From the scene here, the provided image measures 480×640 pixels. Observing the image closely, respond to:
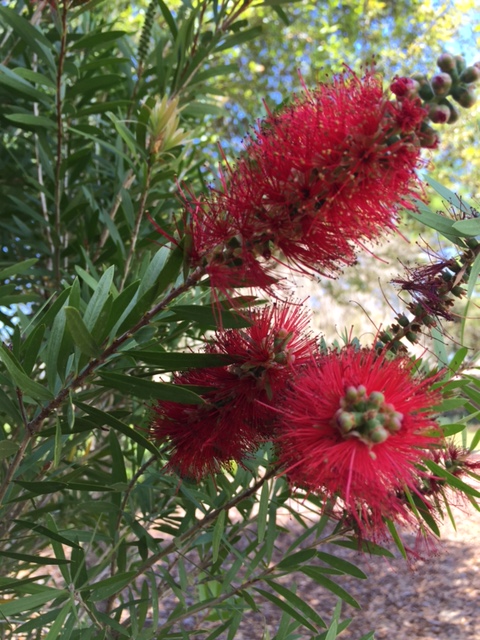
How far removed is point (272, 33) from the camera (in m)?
5.08

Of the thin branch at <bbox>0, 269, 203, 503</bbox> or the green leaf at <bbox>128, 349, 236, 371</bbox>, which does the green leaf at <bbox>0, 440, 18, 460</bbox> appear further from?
the green leaf at <bbox>128, 349, 236, 371</bbox>

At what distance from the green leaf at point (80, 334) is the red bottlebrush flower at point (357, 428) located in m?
0.19

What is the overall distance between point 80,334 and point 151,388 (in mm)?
88

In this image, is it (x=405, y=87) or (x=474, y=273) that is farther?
(x=474, y=273)

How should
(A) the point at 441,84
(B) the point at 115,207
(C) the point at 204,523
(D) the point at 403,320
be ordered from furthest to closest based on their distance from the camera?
(B) the point at 115,207
(C) the point at 204,523
(D) the point at 403,320
(A) the point at 441,84

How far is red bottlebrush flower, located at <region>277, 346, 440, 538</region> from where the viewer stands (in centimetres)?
52

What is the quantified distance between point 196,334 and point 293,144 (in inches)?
35.4

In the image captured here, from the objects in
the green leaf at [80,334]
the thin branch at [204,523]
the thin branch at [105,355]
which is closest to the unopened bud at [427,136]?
Answer: the thin branch at [105,355]

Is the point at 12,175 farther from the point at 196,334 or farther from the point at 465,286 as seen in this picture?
the point at 465,286

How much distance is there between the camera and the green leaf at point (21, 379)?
1.91ft

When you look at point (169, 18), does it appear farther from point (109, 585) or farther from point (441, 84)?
point (109, 585)

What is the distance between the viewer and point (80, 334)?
565mm

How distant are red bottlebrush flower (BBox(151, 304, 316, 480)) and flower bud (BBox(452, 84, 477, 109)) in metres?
0.27

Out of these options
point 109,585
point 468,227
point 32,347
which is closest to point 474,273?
point 468,227
